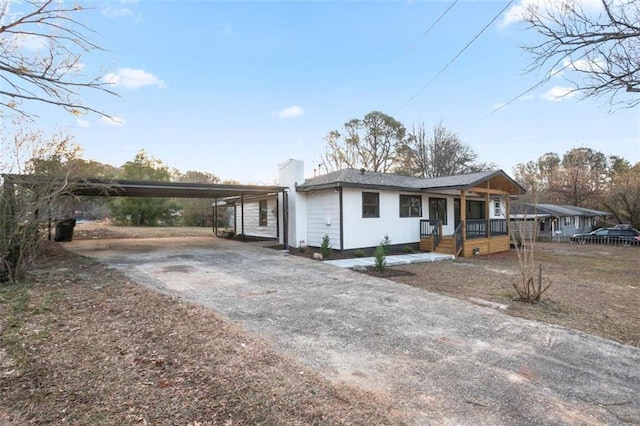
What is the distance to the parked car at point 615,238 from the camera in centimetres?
2098

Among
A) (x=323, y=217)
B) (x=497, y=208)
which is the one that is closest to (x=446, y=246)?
(x=323, y=217)

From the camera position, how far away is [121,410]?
7.60 feet

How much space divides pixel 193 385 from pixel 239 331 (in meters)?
1.35

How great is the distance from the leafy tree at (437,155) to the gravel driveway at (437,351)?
24.2m

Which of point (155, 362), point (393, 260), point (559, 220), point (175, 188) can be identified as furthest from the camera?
point (559, 220)

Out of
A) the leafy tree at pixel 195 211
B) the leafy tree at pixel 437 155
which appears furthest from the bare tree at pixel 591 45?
the leafy tree at pixel 195 211

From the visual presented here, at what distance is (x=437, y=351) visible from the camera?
3.65 meters

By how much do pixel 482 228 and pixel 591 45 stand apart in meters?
12.1

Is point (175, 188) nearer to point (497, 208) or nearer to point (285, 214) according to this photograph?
point (285, 214)

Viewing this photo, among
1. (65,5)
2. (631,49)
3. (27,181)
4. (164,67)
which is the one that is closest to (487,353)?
(631,49)

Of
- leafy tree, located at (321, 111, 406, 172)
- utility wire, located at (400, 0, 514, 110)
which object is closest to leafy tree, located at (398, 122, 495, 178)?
leafy tree, located at (321, 111, 406, 172)

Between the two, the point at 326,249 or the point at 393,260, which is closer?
the point at 393,260

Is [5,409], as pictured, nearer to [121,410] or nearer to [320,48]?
[121,410]

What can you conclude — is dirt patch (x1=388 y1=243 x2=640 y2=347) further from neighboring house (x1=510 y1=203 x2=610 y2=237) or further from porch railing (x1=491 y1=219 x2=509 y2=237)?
neighboring house (x1=510 y1=203 x2=610 y2=237)
